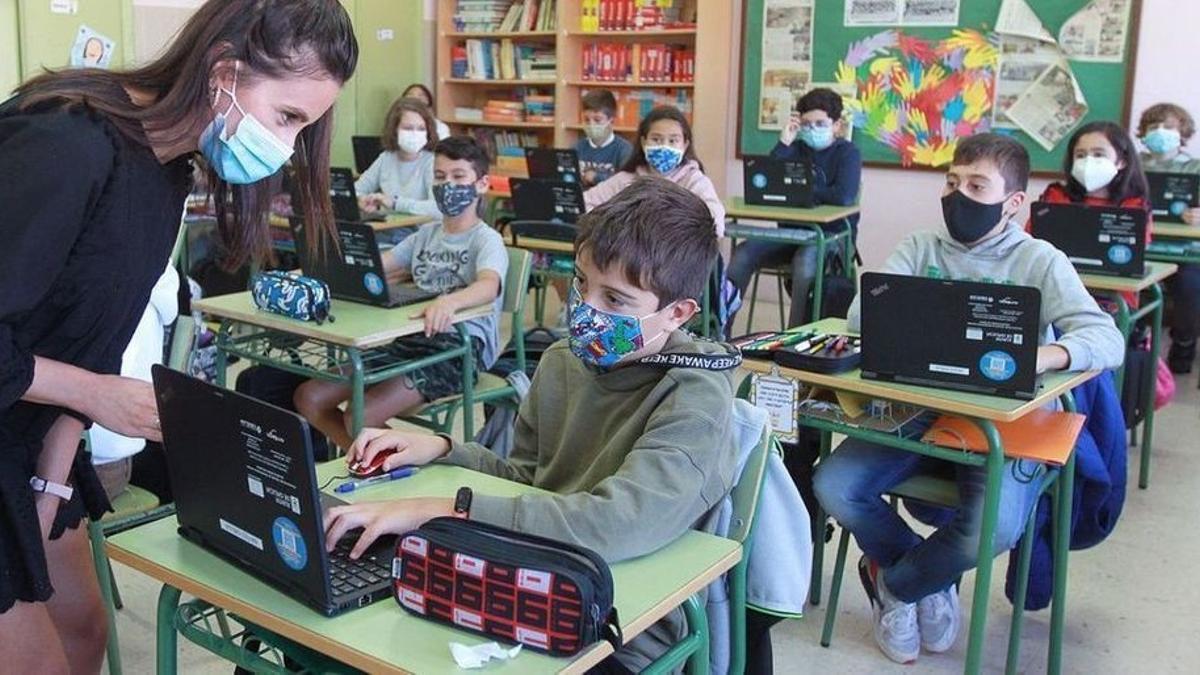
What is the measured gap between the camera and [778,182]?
5270 mm

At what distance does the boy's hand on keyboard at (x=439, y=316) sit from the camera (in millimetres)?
2994

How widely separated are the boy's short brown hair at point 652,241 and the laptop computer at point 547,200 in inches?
118

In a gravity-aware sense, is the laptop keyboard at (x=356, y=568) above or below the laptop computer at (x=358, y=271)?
below

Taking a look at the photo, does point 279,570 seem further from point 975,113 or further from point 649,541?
point 975,113

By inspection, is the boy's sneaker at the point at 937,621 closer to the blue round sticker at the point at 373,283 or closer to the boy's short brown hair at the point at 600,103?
the blue round sticker at the point at 373,283

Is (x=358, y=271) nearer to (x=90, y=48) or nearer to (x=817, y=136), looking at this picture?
(x=817, y=136)

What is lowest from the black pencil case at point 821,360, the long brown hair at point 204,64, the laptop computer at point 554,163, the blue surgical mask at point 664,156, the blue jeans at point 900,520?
the blue jeans at point 900,520

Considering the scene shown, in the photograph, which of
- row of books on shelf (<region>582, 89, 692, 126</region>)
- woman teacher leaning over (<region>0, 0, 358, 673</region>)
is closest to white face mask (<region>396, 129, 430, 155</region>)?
row of books on shelf (<region>582, 89, 692, 126</region>)

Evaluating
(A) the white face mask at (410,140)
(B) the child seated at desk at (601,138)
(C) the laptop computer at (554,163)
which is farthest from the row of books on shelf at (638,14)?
(A) the white face mask at (410,140)

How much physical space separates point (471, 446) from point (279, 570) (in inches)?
21.6

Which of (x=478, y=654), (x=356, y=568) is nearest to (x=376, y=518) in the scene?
(x=356, y=568)

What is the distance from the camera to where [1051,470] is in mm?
2422

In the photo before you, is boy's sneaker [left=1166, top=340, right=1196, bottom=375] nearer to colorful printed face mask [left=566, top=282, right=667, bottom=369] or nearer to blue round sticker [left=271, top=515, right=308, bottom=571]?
colorful printed face mask [left=566, top=282, right=667, bottom=369]

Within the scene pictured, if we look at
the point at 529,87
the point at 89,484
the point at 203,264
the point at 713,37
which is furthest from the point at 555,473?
the point at 529,87
